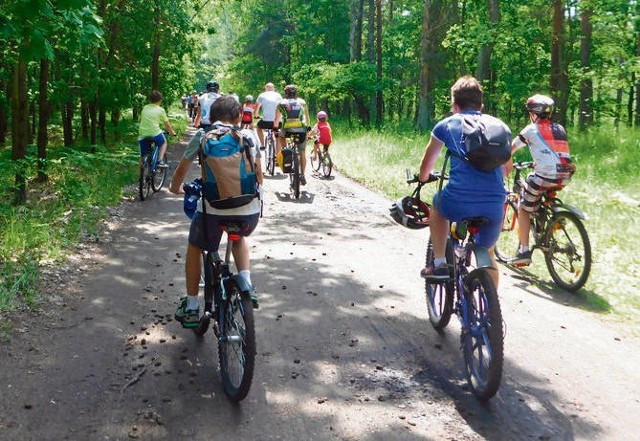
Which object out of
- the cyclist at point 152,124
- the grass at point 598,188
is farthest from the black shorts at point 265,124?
the cyclist at point 152,124

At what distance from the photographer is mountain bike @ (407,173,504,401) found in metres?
3.87

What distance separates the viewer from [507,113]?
112 ft

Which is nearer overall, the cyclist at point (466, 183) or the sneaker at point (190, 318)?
the cyclist at point (466, 183)

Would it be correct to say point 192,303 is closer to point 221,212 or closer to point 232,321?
point 232,321

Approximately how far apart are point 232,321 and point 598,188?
33.6 feet

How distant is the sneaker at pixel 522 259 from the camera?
6.90m

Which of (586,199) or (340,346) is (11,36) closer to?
(340,346)

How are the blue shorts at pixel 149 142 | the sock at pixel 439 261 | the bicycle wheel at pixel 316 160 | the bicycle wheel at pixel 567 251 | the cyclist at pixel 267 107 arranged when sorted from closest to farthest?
the sock at pixel 439 261 < the bicycle wheel at pixel 567 251 < the blue shorts at pixel 149 142 < the cyclist at pixel 267 107 < the bicycle wheel at pixel 316 160

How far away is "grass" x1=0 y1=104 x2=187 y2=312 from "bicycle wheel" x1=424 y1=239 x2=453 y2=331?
12.6 ft

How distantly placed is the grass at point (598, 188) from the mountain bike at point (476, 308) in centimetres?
222

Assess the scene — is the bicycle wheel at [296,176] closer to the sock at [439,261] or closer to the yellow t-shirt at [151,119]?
the yellow t-shirt at [151,119]

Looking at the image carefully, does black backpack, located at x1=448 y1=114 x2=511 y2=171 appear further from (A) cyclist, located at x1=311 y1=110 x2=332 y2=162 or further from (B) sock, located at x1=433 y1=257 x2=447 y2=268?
(A) cyclist, located at x1=311 y1=110 x2=332 y2=162

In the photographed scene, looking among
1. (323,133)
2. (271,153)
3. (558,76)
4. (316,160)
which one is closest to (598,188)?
(323,133)

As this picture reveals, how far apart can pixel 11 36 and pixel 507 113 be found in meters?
32.3
